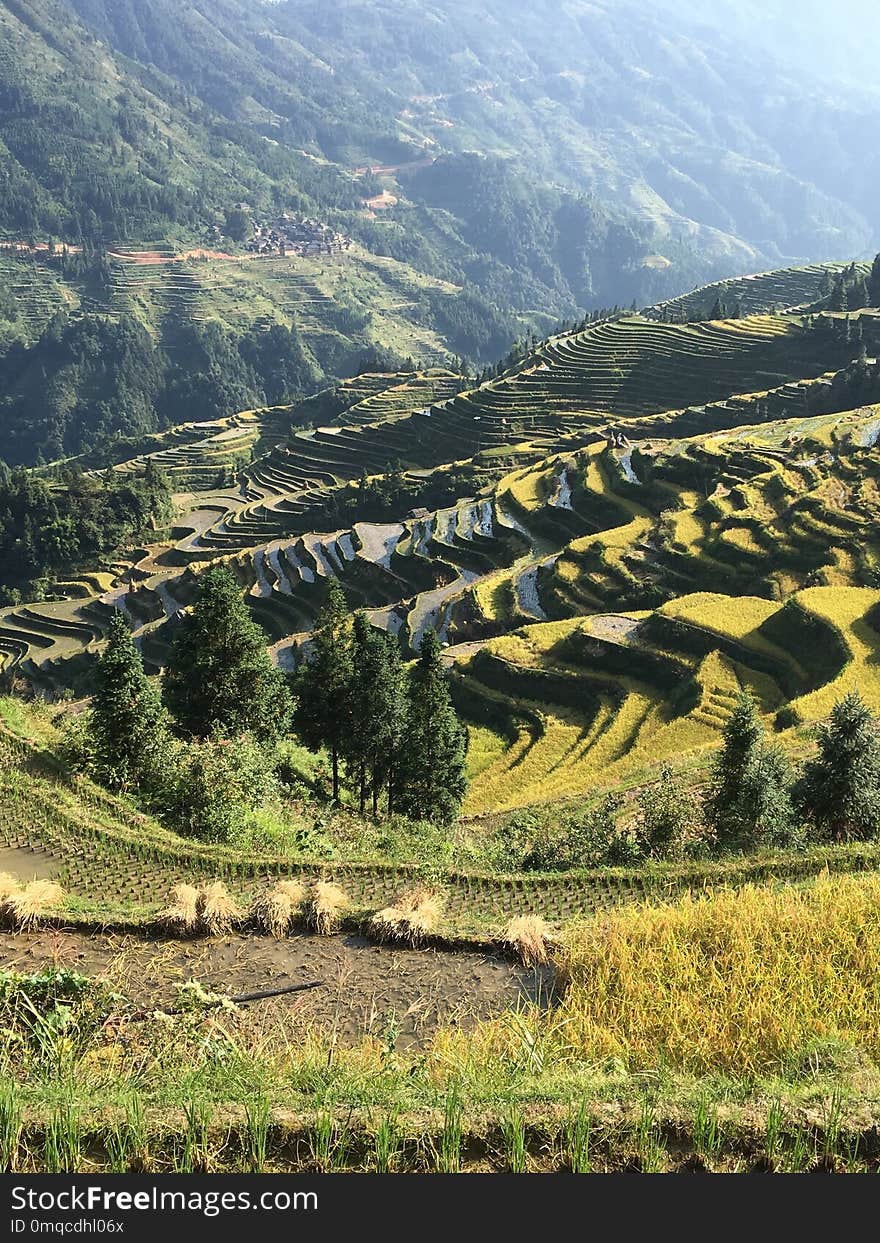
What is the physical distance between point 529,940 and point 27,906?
15.4 ft

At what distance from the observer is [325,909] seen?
7.62 m

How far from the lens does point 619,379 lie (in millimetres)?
77812

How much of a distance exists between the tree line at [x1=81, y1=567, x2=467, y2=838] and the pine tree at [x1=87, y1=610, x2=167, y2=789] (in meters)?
0.02

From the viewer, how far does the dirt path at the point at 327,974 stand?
647cm

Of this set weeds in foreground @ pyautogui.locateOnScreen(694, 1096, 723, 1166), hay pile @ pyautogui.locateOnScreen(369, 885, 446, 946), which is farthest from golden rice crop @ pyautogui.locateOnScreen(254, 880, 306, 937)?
weeds in foreground @ pyautogui.locateOnScreen(694, 1096, 723, 1166)


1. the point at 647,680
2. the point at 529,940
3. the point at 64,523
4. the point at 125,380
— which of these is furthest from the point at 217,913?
the point at 125,380

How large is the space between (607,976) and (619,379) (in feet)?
255

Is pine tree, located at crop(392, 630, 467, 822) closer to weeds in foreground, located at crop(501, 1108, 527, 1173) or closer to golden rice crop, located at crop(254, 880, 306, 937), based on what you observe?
golden rice crop, located at crop(254, 880, 306, 937)

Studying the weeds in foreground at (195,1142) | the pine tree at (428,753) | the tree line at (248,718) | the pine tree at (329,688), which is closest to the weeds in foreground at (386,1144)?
the weeds in foreground at (195,1142)

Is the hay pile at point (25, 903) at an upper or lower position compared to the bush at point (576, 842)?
upper

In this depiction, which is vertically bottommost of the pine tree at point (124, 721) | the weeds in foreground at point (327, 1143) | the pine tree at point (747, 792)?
the weeds in foreground at point (327, 1143)

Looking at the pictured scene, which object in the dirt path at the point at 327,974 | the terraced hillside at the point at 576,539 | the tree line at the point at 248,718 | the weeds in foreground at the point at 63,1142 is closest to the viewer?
the weeds in foreground at the point at 63,1142

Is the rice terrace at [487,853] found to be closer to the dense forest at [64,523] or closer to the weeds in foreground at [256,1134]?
the weeds in foreground at [256,1134]

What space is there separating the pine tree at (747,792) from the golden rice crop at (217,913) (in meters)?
7.81
